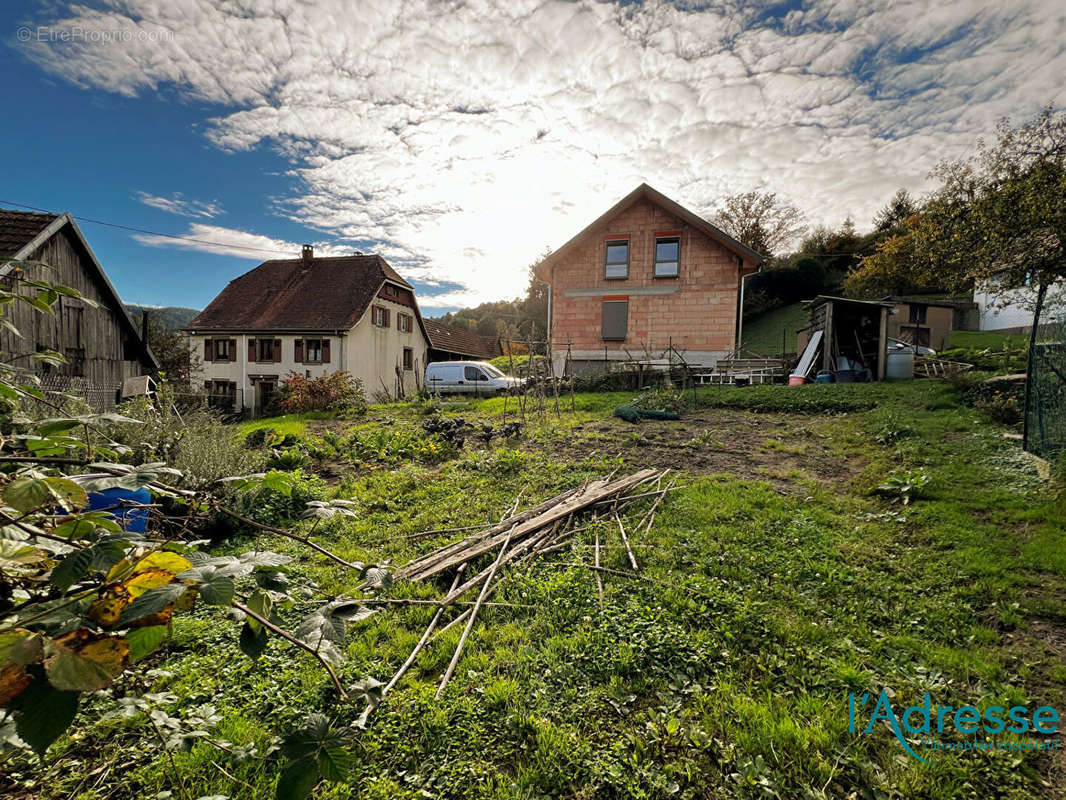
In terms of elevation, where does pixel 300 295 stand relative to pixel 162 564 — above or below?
above

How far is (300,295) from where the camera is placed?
976 inches

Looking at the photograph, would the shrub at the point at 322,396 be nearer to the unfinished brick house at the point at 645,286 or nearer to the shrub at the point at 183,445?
the unfinished brick house at the point at 645,286

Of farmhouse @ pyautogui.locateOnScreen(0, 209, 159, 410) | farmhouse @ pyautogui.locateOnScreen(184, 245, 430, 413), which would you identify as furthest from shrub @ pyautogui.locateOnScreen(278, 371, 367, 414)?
farmhouse @ pyautogui.locateOnScreen(0, 209, 159, 410)

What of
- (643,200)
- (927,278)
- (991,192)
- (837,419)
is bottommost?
(837,419)

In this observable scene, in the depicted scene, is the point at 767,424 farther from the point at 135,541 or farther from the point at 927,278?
the point at 135,541

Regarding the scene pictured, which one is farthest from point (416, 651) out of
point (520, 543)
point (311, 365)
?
point (311, 365)

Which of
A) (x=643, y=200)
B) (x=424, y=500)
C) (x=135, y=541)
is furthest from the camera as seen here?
(x=643, y=200)

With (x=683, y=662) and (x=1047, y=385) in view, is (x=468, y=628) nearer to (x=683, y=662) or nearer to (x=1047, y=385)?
(x=683, y=662)

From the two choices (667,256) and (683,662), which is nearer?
(683,662)

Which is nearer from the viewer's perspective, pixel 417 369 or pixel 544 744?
pixel 544 744

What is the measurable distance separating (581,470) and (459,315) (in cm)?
5100

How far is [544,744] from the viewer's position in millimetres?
2377

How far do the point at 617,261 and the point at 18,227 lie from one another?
18616mm

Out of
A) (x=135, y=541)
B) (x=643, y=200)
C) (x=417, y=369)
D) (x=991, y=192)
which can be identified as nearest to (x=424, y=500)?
(x=135, y=541)
